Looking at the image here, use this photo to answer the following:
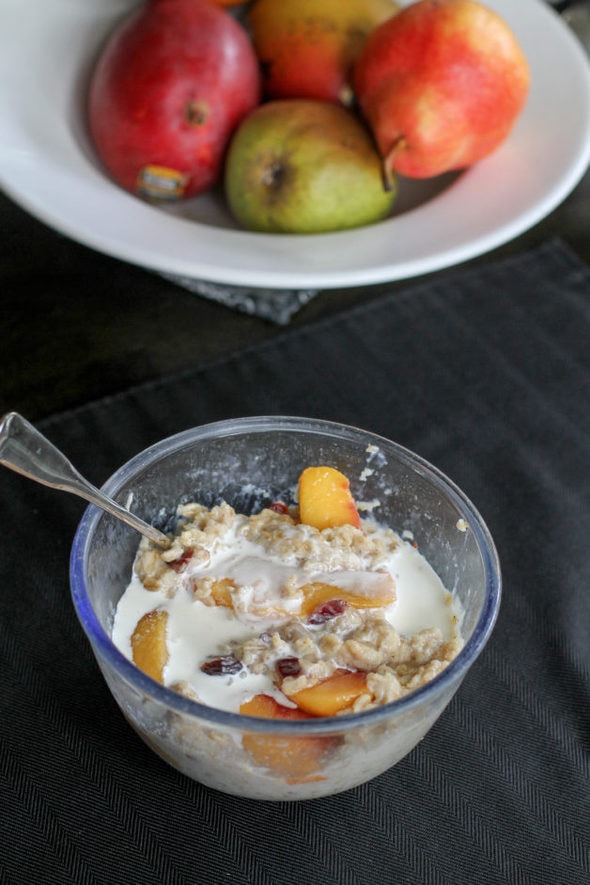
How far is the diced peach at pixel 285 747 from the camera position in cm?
60

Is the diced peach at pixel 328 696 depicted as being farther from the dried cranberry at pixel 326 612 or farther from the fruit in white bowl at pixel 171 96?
the fruit in white bowl at pixel 171 96

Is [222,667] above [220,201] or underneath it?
above

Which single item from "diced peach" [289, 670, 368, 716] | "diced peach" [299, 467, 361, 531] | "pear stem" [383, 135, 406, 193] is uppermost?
"pear stem" [383, 135, 406, 193]

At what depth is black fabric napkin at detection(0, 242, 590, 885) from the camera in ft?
2.24

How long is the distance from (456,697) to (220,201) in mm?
764

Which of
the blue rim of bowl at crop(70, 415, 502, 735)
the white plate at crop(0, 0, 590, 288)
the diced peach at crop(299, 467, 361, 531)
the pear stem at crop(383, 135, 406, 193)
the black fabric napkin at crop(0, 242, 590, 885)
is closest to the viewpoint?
the blue rim of bowl at crop(70, 415, 502, 735)

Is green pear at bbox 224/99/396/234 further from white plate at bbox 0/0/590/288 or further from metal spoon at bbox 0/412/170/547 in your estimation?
metal spoon at bbox 0/412/170/547

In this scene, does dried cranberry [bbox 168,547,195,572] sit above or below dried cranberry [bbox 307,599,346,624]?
below

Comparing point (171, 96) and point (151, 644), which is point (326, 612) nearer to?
point (151, 644)

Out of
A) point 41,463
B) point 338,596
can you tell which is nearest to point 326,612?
point 338,596

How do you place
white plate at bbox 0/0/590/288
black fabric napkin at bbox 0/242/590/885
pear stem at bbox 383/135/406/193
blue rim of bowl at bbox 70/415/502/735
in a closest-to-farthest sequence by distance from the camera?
blue rim of bowl at bbox 70/415/502/735, black fabric napkin at bbox 0/242/590/885, white plate at bbox 0/0/590/288, pear stem at bbox 383/135/406/193

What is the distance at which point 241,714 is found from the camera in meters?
0.61

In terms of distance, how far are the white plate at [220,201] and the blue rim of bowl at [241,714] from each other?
0.27 metres

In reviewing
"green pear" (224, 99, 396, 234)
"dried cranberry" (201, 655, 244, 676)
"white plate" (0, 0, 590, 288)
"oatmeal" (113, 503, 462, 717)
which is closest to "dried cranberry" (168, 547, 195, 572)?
"oatmeal" (113, 503, 462, 717)
